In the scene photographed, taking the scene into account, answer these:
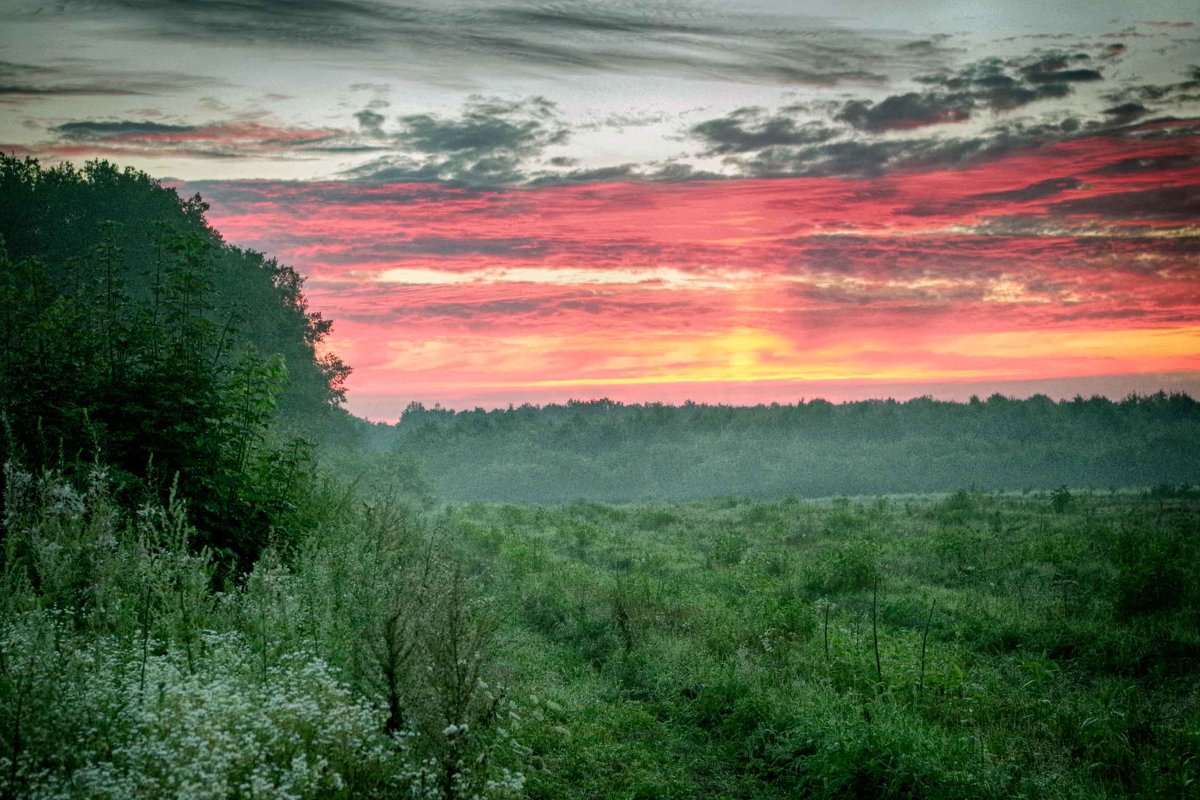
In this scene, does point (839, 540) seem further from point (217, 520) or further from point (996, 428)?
point (996, 428)

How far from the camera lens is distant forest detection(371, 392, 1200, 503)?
201ft

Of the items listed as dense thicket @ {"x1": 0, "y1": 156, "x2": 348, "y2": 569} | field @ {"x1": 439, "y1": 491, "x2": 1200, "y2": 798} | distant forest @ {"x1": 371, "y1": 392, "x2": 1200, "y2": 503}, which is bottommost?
distant forest @ {"x1": 371, "y1": 392, "x2": 1200, "y2": 503}

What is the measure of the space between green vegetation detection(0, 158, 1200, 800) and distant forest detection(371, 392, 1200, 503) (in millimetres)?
40607

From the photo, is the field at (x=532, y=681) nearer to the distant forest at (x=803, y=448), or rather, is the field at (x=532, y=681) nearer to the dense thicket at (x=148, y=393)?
the dense thicket at (x=148, y=393)

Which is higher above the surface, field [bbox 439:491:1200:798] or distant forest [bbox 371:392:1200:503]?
field [bbox 439:491:1200:798]

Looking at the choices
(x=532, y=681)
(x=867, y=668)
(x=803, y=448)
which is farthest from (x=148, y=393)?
(x=803, y=448)

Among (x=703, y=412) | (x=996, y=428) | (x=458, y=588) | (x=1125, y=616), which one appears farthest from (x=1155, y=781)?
(x=703, y=412)

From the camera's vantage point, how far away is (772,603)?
12578mm

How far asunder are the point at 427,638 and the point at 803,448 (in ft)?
A: 237

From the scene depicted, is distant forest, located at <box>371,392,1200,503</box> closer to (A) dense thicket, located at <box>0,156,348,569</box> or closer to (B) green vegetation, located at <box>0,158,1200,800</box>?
(B) green vegetation, located at <box>0,158,1200,800</box>

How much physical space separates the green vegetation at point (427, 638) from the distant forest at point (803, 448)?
4061cm

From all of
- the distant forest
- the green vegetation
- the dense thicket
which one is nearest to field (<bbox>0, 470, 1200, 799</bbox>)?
the green vegetation

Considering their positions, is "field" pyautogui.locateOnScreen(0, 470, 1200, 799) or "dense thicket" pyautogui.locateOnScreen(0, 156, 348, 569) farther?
"dense thicket" pyautogui.locateOnScreen(0, 156, 348, 569)

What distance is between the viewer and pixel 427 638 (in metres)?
6.15
